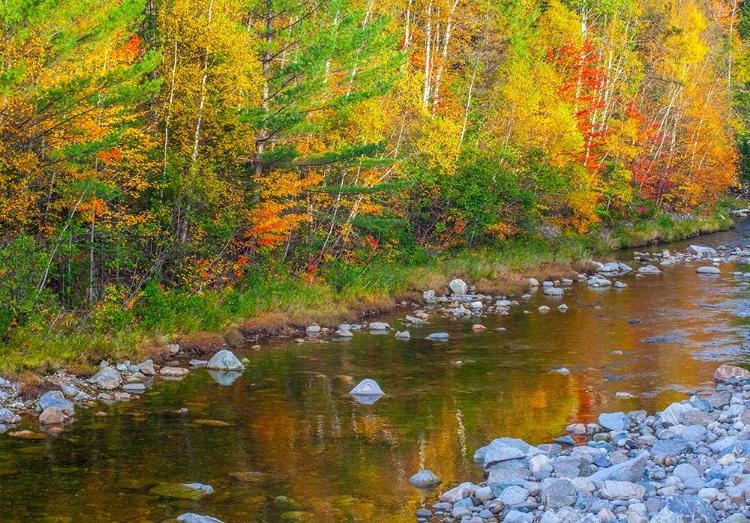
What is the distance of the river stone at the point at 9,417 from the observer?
11.7 m

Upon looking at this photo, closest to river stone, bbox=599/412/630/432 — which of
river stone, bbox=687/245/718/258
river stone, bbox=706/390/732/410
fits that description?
river stone, bbox=706/390/732/410

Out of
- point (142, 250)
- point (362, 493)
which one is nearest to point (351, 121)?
point (142, 250)

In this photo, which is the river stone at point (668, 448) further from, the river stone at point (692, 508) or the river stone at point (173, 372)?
the river stone at point (173, 372)

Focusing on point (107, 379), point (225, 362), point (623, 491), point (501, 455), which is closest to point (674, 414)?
point (501, 455)

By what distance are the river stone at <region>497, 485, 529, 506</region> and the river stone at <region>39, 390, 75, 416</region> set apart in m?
6.49

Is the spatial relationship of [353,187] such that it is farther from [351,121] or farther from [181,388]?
[181,388]

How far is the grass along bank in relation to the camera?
1445cm

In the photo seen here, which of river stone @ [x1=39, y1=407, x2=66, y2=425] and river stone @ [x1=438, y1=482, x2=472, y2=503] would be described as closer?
river stone @ [x1=438, y1=482, x2=472, y2=503]

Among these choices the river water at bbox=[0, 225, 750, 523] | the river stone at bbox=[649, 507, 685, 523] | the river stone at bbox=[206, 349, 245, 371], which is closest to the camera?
the river stone at bbox=[649, 507, 685, 523]

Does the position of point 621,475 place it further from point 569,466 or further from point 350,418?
point 350,418

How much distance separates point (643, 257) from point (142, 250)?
23475 millimetres

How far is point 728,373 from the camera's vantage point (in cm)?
1472

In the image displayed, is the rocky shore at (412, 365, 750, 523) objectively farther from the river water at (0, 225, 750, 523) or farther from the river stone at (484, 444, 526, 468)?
the river water at (0, 225, 750, 523)

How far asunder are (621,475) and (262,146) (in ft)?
45.4
